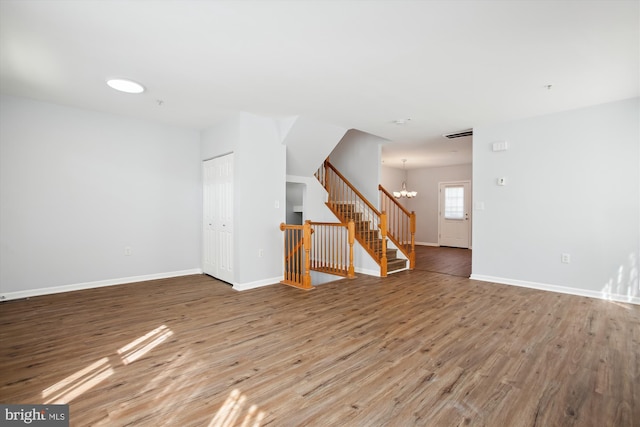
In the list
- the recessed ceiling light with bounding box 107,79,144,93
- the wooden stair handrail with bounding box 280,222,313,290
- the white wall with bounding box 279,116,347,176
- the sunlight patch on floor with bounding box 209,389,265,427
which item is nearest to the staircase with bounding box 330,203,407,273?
A: the white wall with bounding box 279,116,347,176

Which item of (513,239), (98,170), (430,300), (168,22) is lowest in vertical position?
(430,300)

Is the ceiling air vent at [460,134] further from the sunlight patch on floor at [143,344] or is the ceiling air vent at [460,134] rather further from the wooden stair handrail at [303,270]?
the sunlight patch on floor at [143,344]

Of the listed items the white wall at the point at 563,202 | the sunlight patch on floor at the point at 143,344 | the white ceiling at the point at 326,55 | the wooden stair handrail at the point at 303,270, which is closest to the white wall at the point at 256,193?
the wooden stair handrail at the point at 303,270

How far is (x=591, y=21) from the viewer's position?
2.29 metres

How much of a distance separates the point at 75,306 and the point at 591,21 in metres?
5.86

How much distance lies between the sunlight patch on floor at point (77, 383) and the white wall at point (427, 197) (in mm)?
9863

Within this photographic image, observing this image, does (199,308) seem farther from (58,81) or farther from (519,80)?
(519,80)

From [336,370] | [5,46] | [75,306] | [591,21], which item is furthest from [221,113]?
[591,21]

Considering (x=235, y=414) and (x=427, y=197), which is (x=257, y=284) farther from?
(x=427, y=197)

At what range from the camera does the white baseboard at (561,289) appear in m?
3.96

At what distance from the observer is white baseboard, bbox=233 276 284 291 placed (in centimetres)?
450

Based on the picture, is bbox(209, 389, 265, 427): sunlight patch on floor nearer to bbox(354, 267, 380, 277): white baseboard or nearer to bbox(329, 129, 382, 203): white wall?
bbox(354, 267, 380, 277): white baseboard

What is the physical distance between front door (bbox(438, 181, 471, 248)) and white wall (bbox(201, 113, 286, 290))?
6.99 m

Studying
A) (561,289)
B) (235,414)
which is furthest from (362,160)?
(235,414)
